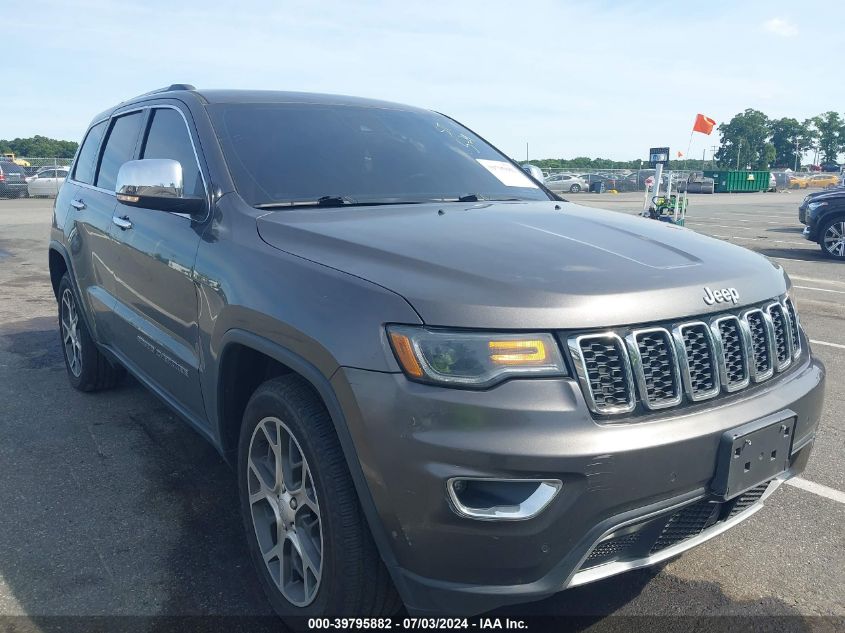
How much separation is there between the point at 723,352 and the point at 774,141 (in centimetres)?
12582

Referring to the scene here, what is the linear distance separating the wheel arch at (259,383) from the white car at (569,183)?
43.9 m

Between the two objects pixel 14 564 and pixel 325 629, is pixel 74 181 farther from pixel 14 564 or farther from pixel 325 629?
pixel 325 629

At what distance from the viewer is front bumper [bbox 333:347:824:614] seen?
75.8 inches

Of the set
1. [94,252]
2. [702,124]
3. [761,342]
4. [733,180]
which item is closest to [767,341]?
[761,342]

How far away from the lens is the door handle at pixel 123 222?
374 cm

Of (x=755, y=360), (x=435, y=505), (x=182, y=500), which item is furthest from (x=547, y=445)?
(x=182, y=500)

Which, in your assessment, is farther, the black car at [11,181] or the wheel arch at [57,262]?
the black car at [11,181]

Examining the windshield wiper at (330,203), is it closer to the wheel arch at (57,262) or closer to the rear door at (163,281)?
the rear door at (163,281)

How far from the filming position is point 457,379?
77.8 inches

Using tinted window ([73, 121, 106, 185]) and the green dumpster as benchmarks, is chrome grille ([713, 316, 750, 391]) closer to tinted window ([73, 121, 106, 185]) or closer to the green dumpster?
tinted window ([73, 121, 106, 185])

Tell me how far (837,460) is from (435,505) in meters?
2.98

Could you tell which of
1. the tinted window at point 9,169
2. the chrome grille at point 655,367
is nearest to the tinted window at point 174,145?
the chrome grille at point 655,367

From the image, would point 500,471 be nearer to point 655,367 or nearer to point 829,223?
point 655,367

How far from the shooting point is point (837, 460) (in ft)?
13.1
